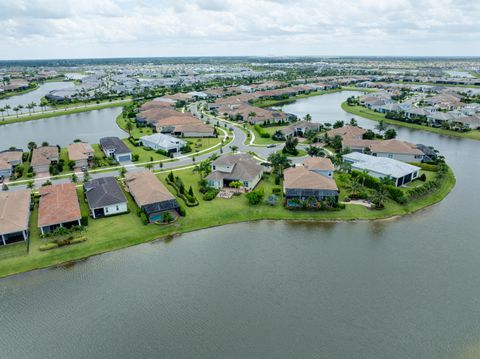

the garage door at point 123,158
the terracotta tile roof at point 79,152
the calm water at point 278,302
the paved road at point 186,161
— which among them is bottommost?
the calm water at point 278,302

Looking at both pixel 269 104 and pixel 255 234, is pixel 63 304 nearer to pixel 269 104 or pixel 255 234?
pixel 255 234

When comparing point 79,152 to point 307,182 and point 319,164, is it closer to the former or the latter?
point 307,182

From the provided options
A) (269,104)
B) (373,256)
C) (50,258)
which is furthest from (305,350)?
(269,104)

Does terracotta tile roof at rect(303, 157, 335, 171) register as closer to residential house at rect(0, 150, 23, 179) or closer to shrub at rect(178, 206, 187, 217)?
shrub at rect(178, 206, 187, 217)

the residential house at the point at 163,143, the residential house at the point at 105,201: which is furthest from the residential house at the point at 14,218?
the residential house at the point at 163,143

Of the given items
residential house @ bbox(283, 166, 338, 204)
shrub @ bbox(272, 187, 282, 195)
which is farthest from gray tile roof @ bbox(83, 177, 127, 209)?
residential house @ bbox(283, 166, 338, 204)

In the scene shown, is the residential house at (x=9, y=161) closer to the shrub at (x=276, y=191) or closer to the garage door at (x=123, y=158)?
the garage door at (x=123, y=158)

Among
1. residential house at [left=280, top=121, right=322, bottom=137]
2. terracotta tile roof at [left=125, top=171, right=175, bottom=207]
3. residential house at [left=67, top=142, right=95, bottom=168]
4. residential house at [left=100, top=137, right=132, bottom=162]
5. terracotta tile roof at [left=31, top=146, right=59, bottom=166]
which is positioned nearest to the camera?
terracotta tile roof at [left=125, top=171, right=175, bottom=207]
